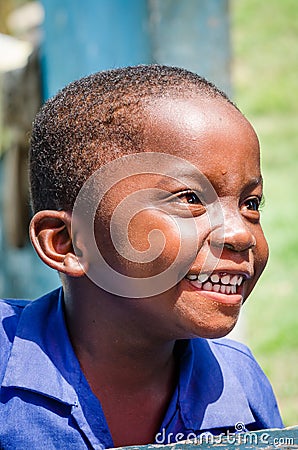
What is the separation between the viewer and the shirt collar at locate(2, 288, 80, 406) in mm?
1800

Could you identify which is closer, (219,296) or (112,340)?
(219,296)

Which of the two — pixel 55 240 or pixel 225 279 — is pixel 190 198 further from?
pixel 55 240

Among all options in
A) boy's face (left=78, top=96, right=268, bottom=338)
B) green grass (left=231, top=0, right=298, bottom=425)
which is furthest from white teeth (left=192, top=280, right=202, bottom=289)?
green grass (left=231, top=0, right=298, bottom=425)

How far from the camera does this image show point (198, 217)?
67.9 inches

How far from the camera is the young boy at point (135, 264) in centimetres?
172

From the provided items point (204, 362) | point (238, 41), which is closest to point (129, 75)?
point (204, 362)

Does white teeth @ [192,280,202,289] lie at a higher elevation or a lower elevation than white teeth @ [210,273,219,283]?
lower

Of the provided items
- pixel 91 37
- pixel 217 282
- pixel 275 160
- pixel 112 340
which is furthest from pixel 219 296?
pixel 275 160

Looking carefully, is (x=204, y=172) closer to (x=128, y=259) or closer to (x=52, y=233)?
(x=128, y=259)

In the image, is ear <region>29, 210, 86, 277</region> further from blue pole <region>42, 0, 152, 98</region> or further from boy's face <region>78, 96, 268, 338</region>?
blue pole <region>42, 0, 152, 98</region>

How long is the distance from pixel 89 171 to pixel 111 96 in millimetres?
165

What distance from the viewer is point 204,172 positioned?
5.64 ft

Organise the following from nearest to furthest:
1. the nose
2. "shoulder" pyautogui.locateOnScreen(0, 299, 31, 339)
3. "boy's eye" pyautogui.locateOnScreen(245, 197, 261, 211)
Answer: the nose, "boy's eye" pyautogui.locateOnScreen(245, 197, 261, 211), "shoulder" pyautogui.locateOnScreen(0, 299, 31, 339)

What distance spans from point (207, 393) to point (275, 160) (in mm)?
5244
